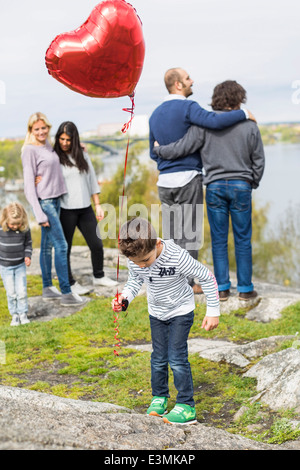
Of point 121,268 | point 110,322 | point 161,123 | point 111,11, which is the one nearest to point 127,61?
point 111,11

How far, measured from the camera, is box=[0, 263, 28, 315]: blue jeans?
20.7 feet

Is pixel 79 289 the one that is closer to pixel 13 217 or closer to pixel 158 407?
pixel 13 217

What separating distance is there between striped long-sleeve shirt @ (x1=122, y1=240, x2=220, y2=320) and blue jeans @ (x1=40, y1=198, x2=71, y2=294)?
3054 millimetres

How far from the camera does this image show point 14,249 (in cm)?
623

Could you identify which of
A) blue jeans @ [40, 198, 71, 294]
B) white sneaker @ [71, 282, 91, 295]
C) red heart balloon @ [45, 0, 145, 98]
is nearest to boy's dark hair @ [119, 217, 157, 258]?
red heart balloon @ [45, 0, 145, 98]

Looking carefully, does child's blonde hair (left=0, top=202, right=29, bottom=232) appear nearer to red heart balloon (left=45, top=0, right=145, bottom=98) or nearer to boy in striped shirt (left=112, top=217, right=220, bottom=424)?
red heart balloon (left=45, top=0, right=145, bottom=98)

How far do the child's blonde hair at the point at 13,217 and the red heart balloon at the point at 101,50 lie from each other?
2.13 meters

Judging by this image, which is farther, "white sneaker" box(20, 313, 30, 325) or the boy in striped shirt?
"white sneaker" box(20, 313, 30, 325)

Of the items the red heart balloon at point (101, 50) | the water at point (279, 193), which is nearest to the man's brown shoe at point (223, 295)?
the red heart balloon at point (101, 50)

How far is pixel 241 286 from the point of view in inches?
255

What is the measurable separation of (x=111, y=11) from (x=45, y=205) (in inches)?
118

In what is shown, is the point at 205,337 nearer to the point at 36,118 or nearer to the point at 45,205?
the point at 45,205

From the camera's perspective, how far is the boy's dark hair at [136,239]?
332 cm
